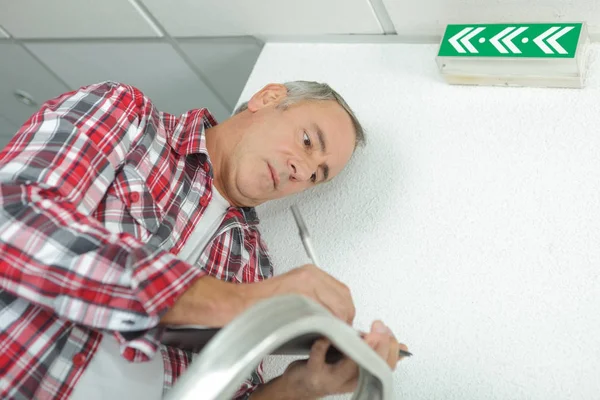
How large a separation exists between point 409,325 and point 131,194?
1.84 feet

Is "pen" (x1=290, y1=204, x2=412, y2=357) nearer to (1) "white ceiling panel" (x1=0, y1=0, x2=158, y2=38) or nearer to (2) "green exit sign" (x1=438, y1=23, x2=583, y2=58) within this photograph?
(2) "green exit sign" (x1=438, y1=23, x2=583, y2=58)

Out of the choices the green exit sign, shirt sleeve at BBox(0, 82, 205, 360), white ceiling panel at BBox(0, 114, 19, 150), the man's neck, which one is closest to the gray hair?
the man's neck

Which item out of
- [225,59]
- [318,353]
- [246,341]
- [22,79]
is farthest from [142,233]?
[22,79]

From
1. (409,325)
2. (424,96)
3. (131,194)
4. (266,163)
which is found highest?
(131,194)

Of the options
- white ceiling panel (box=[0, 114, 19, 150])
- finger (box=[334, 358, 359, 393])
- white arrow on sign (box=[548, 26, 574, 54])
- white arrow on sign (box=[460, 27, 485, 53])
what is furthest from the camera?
white ceiling panel (box=[0, 114, 19, 150])

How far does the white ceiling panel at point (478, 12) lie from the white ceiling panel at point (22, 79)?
1520 mm

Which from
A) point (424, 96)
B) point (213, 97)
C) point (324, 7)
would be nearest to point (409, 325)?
point (424, 96)

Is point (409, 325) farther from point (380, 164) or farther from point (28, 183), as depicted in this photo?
point (28, 183)

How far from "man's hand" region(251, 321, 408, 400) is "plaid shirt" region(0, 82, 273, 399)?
145mm

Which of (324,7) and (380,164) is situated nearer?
(380,164)

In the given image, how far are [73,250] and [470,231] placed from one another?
0.72 metres

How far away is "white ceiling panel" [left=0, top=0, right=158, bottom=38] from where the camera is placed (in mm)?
1882

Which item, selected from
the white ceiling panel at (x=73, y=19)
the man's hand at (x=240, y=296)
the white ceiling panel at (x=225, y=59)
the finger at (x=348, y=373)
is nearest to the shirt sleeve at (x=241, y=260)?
the finger at (x=348, y=373)

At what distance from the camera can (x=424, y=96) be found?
140 cm
